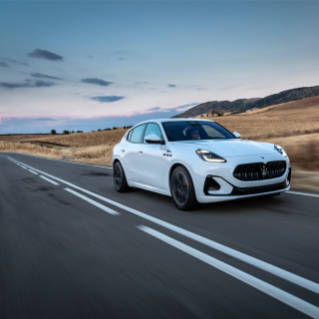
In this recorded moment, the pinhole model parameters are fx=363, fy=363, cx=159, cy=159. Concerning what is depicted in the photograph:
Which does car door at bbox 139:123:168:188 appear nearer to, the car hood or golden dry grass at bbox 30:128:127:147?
the car hood

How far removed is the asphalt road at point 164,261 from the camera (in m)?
2.71

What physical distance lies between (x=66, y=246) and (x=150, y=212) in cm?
194

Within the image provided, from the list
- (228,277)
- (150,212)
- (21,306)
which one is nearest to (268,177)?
(150,212)

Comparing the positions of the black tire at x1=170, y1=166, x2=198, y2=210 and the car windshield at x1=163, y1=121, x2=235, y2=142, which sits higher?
the car windshield at x1=163, y1=121, x2=235, y2=142

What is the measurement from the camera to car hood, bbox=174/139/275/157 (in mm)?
5680

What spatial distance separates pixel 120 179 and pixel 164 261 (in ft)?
16.0

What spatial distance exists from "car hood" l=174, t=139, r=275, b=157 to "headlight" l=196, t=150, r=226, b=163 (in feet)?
0.24

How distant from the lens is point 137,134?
7.94 m

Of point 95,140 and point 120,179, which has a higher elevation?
point 120,179

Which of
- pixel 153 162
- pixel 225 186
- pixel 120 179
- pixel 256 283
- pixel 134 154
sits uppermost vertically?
pixel 134 154

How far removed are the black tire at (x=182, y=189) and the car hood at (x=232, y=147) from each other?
0.49 metres

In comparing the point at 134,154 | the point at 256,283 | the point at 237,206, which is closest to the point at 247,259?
the point at 256,283

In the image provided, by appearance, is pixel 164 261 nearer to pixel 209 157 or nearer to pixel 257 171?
pixel 209 157

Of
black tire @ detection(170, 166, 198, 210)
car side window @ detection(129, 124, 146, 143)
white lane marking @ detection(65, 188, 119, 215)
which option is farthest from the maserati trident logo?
car side window @ detection(129, 124, 146, 143)
